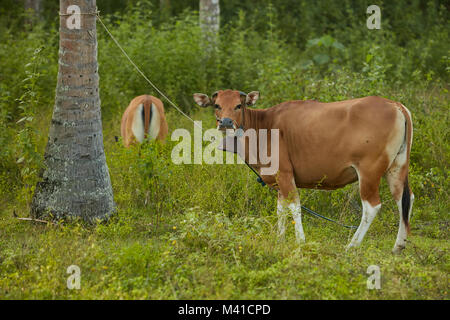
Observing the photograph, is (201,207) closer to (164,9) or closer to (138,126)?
(138,126)

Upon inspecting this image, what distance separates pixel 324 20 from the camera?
1579 centimetres

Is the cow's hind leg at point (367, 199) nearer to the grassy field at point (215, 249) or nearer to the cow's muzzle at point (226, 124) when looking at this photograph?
the grassy field at point (215, 249)

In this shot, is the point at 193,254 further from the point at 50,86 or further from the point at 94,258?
the point at 50,86

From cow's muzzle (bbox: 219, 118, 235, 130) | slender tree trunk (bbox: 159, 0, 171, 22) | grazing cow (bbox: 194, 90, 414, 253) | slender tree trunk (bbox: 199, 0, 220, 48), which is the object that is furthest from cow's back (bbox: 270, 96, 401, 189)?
slender tree trunk (bbox: 159, 0, 171, 22)

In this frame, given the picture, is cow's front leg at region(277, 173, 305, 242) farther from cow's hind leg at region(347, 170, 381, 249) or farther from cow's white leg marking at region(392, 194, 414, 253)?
cow's white leg marking at region(392, 194, 414, 253)

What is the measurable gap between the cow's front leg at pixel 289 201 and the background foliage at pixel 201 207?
234 millimetres

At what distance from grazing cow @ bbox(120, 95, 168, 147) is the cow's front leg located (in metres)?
2.78

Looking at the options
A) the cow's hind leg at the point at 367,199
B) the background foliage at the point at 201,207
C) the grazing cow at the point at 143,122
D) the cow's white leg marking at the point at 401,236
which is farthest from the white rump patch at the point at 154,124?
the cow's white leg marking at the point at 401,236

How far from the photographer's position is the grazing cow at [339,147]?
565 centimetres

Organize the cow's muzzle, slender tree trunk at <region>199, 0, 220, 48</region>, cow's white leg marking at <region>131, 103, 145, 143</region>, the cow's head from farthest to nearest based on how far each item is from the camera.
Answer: slender tree trunk at <region>199, 0, 220, 48</region>, cow's white leg marking at <region>131, 103, 145, 143</region>, the cow's head, the cow's muzzle

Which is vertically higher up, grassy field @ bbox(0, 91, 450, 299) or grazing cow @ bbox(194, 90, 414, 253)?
grazing cow @ bbox(194, 90, 414, 253)

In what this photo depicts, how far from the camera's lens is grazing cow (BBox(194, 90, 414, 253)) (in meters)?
5.65

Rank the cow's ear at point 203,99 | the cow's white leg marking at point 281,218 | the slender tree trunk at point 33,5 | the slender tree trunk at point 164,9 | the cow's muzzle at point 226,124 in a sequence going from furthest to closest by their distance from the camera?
the slender tree trunk at point 164,9 < the slender tree trunk at point 33,5 < the cow's ear at point 203,99 < the cow's muzzle at point 226,124 < the cow's white leg marking at point 281,218

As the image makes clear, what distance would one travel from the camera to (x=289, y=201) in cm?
605
